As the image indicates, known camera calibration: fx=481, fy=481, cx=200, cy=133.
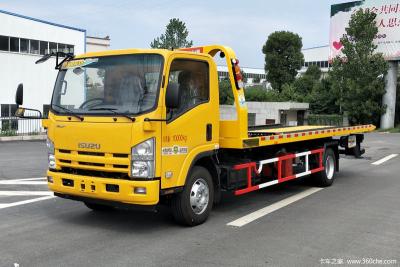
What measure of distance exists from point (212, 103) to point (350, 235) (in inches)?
102

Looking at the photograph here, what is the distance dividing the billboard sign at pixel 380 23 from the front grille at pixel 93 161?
1459 inches

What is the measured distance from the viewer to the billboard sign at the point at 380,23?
126 ft

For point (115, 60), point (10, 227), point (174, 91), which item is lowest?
point (10, 227)

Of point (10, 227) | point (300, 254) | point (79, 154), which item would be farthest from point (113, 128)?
point (300, 254)

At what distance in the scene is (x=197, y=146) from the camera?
21.8ft

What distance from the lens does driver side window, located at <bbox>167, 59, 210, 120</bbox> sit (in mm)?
6395

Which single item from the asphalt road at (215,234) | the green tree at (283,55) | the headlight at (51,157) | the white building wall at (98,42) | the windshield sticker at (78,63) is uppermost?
the white building wall at (98,42)

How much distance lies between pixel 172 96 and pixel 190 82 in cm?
86

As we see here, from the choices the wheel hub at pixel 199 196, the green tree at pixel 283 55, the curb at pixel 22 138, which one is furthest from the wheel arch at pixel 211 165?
the green tree at pixel 283 55

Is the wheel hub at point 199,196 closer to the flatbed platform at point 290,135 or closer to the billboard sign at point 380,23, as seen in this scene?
the flatbed platform at point 290,135

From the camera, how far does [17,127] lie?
2519cm

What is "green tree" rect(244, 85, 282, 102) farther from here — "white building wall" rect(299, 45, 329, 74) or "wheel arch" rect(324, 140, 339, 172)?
"wheel arch" rect(324, 140, 339, 172)

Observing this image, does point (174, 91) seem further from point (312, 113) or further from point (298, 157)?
point (312, 113)

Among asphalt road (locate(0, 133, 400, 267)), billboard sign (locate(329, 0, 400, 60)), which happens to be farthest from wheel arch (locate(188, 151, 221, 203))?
billboard sign (locate(329, 0, 400, 60))
